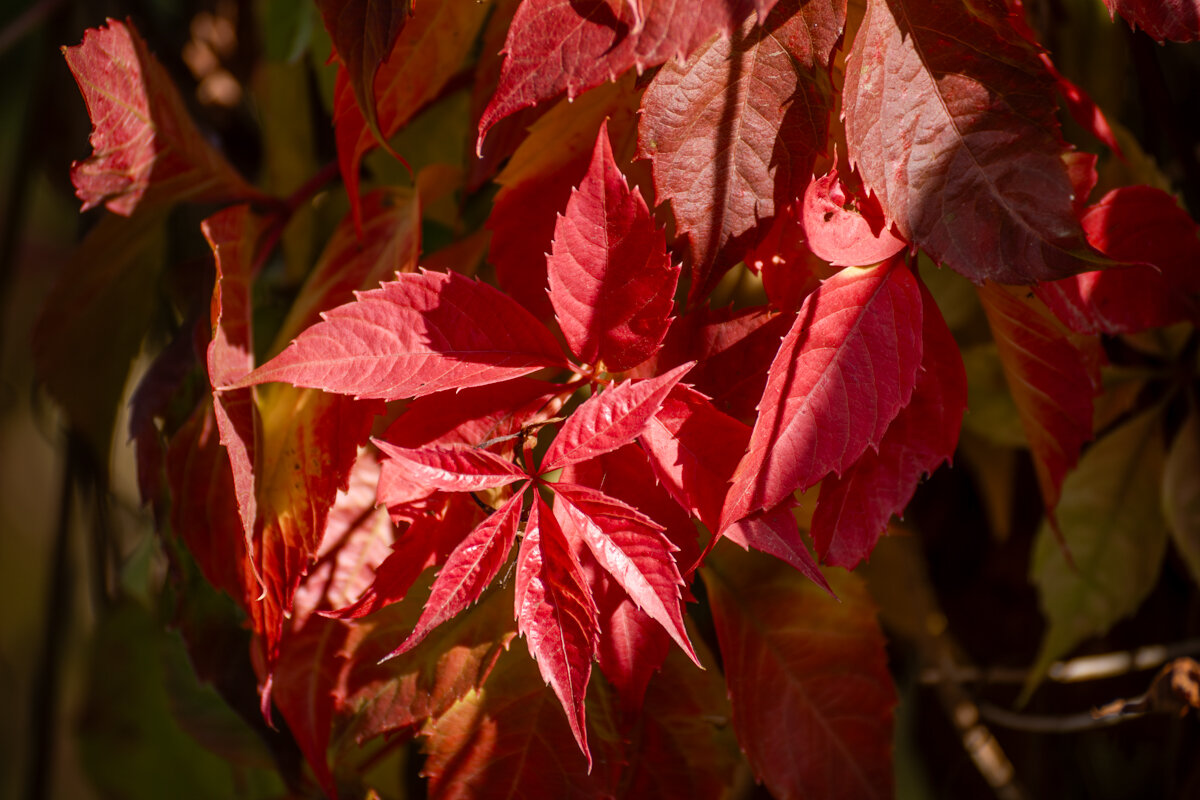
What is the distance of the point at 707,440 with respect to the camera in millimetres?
268

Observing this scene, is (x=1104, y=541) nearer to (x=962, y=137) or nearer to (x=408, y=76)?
(x=962, y=137)

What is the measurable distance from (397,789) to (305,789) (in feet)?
0.23

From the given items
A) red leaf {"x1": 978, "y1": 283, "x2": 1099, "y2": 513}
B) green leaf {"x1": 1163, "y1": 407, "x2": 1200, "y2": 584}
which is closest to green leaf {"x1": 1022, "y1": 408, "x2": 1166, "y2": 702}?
green leaf {"x1": 1163, "y1": 407, "x2": 1200, "y2": 584}

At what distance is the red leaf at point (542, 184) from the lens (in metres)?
0.31

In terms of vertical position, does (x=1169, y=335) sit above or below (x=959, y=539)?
above

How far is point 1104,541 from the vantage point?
0.45 metres

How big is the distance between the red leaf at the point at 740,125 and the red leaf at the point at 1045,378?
4.0 inches

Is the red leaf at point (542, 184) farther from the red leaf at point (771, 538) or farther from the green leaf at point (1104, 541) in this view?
the green leaf at point (1104, 541)

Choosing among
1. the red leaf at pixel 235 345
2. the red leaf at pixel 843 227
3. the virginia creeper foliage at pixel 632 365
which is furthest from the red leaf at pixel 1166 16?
the red leaf at pixel 235 345

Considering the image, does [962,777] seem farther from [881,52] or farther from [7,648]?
[7,648]

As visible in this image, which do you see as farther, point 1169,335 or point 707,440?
point 1169,335

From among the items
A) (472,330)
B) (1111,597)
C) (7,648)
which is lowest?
(1111,597)

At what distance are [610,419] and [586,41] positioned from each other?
4.6 inches

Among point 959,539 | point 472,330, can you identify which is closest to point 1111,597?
point 959,539
